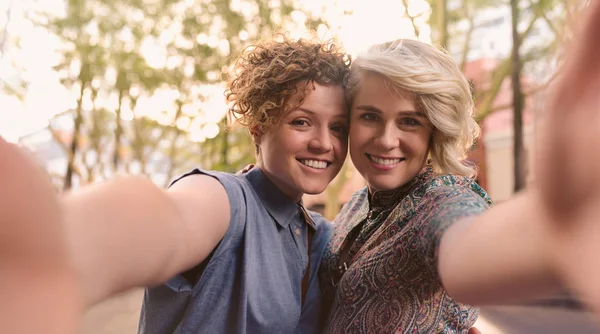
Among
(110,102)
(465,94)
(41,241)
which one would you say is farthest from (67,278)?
(110,102)

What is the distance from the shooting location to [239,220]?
137cm

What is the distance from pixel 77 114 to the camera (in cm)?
1306

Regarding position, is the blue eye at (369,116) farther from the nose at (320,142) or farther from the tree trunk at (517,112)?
the tree trunk at (517,112)

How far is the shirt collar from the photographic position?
5.26ft

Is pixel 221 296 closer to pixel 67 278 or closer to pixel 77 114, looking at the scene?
pixel 67 278

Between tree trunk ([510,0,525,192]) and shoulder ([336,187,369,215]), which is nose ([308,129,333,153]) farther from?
tree trunk ([510,0,525,192])

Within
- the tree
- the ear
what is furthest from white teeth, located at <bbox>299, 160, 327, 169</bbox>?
the tree

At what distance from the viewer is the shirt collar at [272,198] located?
5.26 ft

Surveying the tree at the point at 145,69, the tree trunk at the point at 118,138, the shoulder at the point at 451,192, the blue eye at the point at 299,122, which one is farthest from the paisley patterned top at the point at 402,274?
the tree trunk at the point at 118,138

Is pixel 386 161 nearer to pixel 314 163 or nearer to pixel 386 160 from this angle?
pixel 386 160

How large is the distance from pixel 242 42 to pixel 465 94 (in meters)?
8.46

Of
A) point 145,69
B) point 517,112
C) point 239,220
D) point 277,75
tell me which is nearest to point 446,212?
point 239,220

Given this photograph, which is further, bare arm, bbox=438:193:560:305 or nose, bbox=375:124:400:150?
nose, bbox=375:124:400:150

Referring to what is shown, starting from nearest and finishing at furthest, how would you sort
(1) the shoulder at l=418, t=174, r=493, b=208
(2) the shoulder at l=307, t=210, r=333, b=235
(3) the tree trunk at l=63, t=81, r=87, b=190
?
(1) the shoulder at l=418, t=174, r=493, b=208 → (2) the shoulder at l=307, t=210, r=333, b=235 → (3) the tree trunk at l=63, t=81, r=87, b=190
